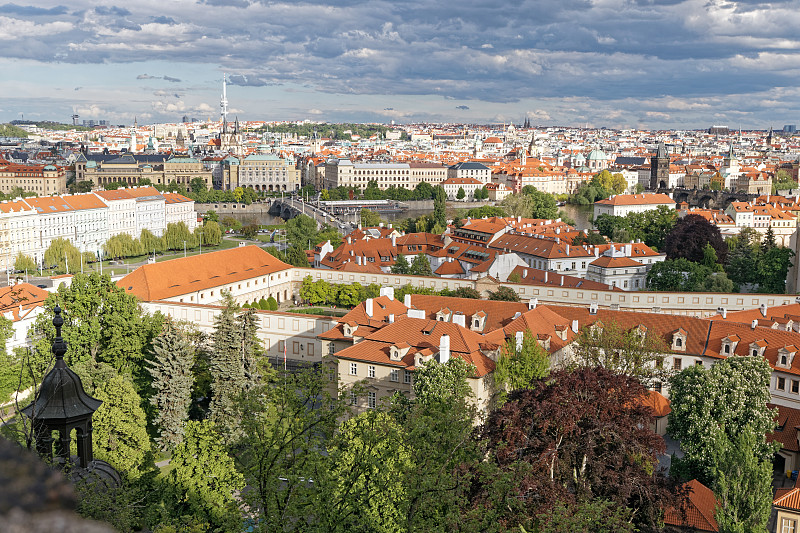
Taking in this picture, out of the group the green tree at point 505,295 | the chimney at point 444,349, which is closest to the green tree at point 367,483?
the chimney at point 444,349

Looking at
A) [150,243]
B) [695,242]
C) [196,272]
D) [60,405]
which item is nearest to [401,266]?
[196,272]

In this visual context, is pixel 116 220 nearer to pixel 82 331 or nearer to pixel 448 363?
pixel 82 331

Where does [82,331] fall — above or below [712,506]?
above

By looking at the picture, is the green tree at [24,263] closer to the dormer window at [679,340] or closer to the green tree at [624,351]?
the green tree at [624,351]

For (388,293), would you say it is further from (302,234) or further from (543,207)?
(543,207)

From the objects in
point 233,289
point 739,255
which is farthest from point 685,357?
point 739,255

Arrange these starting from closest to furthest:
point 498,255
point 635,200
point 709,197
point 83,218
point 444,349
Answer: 1. point 444,349
2. point 498,255
3. point 83,218
4. point 635,200
5. point 709,197

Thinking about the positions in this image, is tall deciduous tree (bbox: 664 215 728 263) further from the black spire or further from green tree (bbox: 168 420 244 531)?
the black spire
